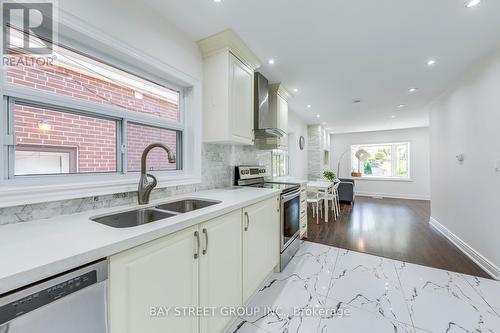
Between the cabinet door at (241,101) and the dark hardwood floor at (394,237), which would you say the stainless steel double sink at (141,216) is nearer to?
the cabinet door at (241,101)

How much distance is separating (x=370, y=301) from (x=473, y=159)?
2.32m

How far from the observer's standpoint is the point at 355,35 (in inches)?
75.4

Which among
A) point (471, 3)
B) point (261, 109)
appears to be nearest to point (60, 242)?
point (261, 109)

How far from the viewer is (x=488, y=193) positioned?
7.25ft

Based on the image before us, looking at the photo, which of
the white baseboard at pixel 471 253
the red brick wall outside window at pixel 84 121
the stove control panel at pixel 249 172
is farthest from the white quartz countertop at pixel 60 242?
the white baseboard at pixel 471 253

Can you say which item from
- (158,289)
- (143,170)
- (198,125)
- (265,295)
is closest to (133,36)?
(198,125)

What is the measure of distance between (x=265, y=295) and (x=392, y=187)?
720 centimetres

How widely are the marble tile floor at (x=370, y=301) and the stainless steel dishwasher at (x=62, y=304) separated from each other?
1.10 meters

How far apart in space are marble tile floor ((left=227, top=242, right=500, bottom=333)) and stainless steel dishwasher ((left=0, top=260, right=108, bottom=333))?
3.60 feet

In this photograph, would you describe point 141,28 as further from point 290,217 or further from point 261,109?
point 290,217

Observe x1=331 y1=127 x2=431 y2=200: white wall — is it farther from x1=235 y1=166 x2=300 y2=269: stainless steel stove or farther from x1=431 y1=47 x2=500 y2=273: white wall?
x1=235 y1=166 x2=300 y2=269: stainless steel stove

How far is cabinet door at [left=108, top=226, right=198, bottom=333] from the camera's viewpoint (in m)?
0.78

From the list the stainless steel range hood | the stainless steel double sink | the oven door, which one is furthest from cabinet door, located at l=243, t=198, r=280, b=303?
the stainless steel range hood

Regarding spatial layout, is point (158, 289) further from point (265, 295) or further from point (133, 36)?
point (133, 36)
